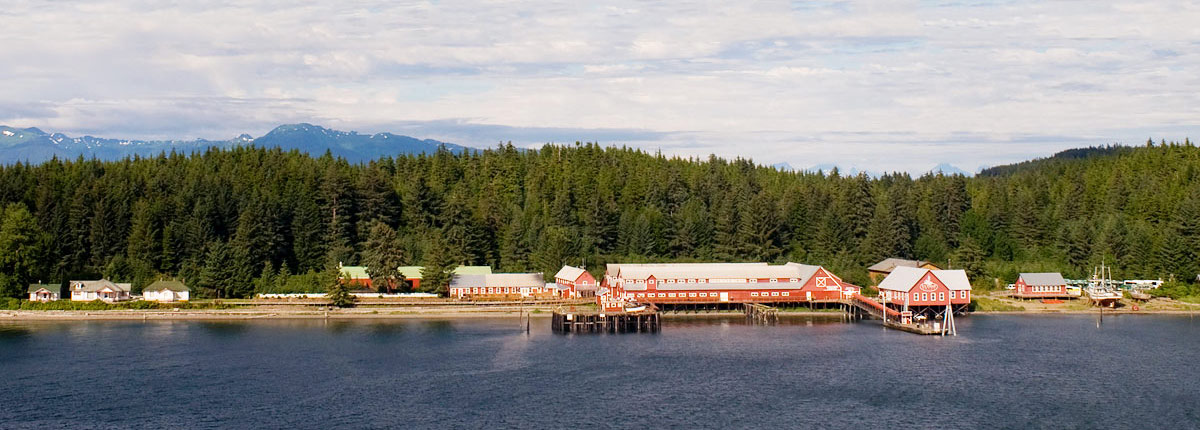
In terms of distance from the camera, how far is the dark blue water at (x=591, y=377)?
150 ft

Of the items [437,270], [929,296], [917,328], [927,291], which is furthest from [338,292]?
[929,296]

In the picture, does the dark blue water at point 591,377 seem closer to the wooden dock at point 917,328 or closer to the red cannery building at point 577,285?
the wooden dock at point 917,328

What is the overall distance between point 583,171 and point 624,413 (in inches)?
3263

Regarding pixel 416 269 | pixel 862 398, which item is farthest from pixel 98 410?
pixel 416 269

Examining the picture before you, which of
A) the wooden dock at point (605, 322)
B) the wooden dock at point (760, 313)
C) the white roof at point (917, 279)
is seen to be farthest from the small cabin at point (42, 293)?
the white roof at point (917, 279)

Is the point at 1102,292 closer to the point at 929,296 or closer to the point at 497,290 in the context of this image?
the point at 929,296

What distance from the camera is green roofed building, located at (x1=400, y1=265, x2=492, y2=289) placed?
94938 millimetres

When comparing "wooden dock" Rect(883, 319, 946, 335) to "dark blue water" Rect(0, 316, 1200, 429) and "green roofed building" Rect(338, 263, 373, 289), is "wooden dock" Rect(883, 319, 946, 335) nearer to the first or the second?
"dark blue water" Rect(0, 316, 1200, 429)

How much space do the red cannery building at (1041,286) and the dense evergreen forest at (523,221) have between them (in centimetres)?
525

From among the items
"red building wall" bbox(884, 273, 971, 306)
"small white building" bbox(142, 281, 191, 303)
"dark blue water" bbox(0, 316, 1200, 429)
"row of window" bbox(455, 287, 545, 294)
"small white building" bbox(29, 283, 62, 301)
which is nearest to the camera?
"dark blue water" bbox(0, 316, 1200, 429)

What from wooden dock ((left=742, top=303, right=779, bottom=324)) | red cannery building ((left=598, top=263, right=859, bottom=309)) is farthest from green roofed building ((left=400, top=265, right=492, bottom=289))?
wooden dock ((left=742, top=303, right=779, bottom=324))

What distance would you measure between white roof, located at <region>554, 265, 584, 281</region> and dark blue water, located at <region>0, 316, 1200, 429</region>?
16.9 meters

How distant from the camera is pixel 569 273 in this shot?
93.4m

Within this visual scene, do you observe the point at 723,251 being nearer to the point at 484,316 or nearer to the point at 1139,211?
the point at 484,316
